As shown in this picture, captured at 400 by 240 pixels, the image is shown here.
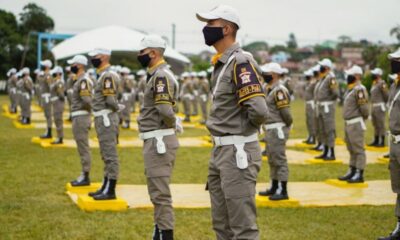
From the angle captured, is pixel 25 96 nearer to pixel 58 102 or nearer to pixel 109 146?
pixel 58 102

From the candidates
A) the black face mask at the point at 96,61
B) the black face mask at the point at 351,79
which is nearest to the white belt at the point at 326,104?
the black face mask at the point at 351,79

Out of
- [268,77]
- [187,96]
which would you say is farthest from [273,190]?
[187,96]

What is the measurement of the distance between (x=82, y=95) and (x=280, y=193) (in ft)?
11.0

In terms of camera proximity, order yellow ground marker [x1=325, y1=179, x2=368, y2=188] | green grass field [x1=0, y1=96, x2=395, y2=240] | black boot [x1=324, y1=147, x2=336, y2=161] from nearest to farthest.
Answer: green grass field [x1=0, y1=96, x2=395, y2=240] < yellow ground marker [x1=325, y1=179, x2=368, y2=188] < black boot [x1=324, y1=147, x2=336, y2=161]

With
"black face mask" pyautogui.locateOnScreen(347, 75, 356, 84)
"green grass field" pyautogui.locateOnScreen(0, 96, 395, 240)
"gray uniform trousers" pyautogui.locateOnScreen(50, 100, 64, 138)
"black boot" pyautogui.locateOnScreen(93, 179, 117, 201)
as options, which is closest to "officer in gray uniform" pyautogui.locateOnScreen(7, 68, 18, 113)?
"gray uniform trousers" pyautogui.locateOnScreen(50, 100, 64, 138)

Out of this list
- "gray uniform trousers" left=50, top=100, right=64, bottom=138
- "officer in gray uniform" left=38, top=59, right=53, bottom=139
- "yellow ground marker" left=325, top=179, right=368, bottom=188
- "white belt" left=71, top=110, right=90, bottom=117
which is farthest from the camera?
"officer in gray uniform" left=38, top=59, right=53, bottom=139

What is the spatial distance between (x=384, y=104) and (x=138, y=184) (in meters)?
8.81

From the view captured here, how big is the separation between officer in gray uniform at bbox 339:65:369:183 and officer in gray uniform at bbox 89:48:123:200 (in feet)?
13.8

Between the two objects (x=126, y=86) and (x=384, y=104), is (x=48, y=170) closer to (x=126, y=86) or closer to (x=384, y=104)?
(x=384, y=104)

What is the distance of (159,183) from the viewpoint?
5.95 metres

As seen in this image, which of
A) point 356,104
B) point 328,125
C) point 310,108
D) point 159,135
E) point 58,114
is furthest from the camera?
point 310,108

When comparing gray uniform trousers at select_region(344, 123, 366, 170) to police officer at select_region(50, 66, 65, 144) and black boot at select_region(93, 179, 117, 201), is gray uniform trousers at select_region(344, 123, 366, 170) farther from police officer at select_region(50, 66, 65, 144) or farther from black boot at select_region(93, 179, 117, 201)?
police officer at select_region(50, 66, 65, 144)

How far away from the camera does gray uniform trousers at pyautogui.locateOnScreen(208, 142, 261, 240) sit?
422cm

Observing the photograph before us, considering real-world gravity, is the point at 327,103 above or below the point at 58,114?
above
